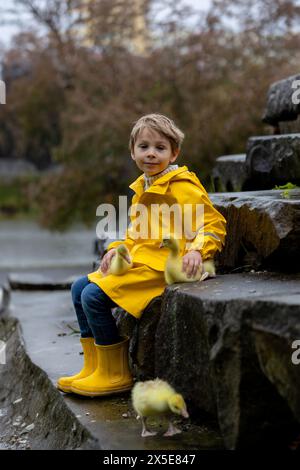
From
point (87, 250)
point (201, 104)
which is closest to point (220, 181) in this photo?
point (201, 104)

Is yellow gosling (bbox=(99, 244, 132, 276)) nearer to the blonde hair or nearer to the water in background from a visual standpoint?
the blonde hair

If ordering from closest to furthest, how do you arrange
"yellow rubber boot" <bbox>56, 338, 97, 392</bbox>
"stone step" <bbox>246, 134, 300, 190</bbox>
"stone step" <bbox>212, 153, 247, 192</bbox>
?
"yellow rubber boot" <bbox>56, 338, 97, 392</bbox> → "stone step" <bbox>246, 134, 300, 190</bbox> → "stone step" <bbox>212, 153, 247, 192</bbox>

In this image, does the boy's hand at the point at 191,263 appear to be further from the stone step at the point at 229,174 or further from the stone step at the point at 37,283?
the stone step at the point at 37,283

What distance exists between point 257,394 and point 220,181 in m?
3.43

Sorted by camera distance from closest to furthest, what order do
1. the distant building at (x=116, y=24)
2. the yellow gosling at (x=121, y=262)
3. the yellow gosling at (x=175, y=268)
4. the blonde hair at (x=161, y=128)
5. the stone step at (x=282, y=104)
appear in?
1. the yellow gosling at (x=175, y=268)
2. the yellow gosling at (x=121, y=262)
3. the blonde hair at (x=161, y=128)
4. the stone step at (x=282, y=104)
5. the distant building at (x=116, y=24)

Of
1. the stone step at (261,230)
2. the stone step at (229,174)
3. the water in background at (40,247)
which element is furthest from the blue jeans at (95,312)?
→ the water in background at (40,247)

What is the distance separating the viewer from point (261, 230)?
11.1 ft

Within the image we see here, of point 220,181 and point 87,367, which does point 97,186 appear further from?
point 87,367

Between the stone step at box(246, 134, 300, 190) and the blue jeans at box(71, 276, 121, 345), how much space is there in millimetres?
Answer: 1545

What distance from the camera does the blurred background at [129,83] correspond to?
1251 cm

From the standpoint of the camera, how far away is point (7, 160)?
28516 millimetres

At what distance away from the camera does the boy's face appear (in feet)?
11.4
